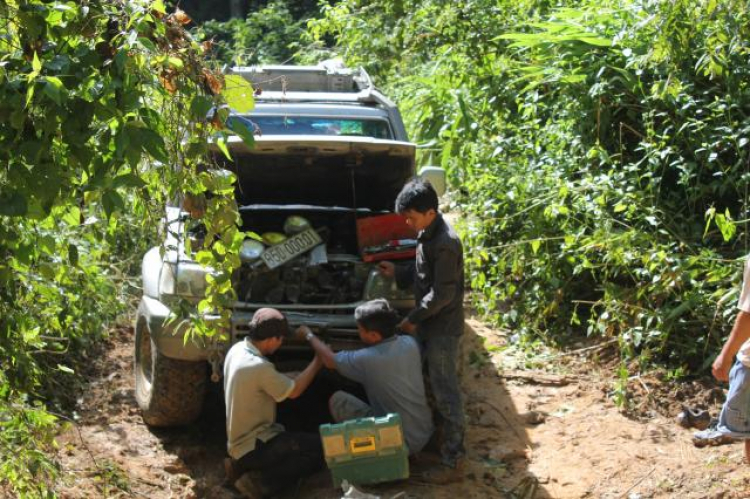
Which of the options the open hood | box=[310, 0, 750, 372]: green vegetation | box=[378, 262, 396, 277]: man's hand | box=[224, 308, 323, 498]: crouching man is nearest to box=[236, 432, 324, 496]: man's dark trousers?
box=[224, 308, 323, 498]: crouching man

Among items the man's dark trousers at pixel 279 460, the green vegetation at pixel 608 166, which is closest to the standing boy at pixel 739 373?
the green vegetation at pixel 608 166

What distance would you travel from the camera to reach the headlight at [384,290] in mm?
6082

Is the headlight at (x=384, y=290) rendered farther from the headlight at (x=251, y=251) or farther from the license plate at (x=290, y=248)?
the headlight at (x=251, y=251)

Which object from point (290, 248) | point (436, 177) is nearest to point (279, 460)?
point (290, 248)

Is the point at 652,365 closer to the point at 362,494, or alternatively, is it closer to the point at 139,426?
the point at 362,494

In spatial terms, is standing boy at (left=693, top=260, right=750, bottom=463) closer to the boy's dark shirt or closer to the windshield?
the boy's dark shirt

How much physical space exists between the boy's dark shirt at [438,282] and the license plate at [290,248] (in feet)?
3.12

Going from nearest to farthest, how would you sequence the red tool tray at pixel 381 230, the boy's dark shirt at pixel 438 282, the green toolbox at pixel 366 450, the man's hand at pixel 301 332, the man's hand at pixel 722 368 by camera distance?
the man's hand at pixel 722 368 < the green toolbox at pixel 366 450 < the boy's dark shirt at pixel 438 282 < the man's hand at pixel 301 332 < the red tool tray at pixel 381 230

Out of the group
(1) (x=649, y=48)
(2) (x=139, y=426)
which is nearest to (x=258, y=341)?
(2) (x=139, y=426)

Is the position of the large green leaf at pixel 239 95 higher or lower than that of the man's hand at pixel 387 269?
higher

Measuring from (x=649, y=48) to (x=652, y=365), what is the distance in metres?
2.39

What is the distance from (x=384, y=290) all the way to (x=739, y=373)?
2282mm

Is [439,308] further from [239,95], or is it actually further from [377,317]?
[239,95]

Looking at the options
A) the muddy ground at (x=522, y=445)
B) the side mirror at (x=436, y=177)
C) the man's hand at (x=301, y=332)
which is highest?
the side mirror at (x=436, y=177)
